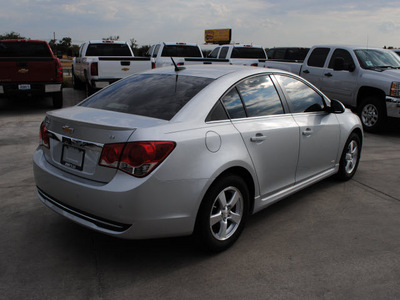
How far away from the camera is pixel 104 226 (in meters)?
2.94

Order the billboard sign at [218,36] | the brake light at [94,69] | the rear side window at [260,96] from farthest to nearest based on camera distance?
1. the billboard sign at [218,36]
2. the brake light at [94,69]
3. the rear side window at [260,96]

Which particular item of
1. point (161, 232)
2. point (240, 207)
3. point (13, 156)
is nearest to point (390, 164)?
point (240, 207)

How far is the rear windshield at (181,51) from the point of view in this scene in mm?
14617

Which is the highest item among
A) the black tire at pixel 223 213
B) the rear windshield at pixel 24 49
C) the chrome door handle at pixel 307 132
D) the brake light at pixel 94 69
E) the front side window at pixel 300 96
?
the rear windshield at pixel 24 49

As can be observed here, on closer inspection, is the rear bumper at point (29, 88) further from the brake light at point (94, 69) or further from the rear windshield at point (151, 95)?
the rear windshield at point (151, 95)

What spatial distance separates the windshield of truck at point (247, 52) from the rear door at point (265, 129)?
11.7m

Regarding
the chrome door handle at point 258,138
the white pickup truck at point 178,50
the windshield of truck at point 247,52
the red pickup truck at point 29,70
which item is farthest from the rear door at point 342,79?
the red pickup truck at point 29,70

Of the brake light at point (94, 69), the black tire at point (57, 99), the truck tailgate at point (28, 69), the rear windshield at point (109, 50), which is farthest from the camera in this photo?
the rear windshield at point (109, 50)

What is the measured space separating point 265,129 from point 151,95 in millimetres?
1109

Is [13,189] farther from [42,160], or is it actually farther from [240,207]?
[240,207]

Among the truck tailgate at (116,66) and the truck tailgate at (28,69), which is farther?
the truck tailgate at (116,66)

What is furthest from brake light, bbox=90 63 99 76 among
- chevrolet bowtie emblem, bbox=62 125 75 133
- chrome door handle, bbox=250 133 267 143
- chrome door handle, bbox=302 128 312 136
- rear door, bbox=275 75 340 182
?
chrome door handle, bbox=250 133 267 143

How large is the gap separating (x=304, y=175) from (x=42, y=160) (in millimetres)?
2716

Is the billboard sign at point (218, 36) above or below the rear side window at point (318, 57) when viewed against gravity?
above
